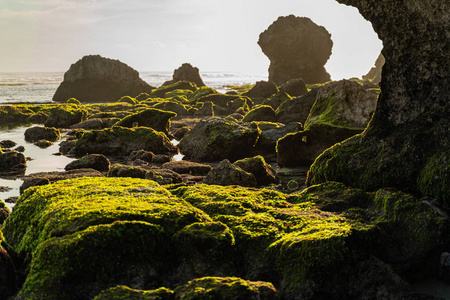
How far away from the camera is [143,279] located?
6.20 meters

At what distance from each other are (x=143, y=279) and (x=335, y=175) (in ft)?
24.4

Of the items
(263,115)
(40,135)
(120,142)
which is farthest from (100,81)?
(120,142)

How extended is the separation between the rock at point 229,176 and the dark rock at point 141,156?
7.35m

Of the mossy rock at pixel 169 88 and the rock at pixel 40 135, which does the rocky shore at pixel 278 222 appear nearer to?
the rock at pixel 40 135

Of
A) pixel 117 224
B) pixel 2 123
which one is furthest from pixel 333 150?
pixel 2 123

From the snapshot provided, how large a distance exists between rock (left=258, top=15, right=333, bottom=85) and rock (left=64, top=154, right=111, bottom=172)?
7952 cm

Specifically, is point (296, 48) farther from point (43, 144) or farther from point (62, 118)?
point (43, 144)

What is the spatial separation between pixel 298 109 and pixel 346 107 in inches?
446

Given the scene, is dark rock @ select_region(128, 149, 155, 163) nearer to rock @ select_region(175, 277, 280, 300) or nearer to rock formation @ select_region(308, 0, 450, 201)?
rock formation @ select_region(308, 0, 450, 201)

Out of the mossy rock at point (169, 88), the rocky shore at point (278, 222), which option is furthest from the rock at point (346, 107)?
the mossy rock at point (169, 88)

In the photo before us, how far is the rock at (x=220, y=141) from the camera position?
804 inches

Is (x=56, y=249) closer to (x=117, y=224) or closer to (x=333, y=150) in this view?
(x=117, y=224)

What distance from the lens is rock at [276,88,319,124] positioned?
29422mm

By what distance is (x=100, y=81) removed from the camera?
80.1 meters
